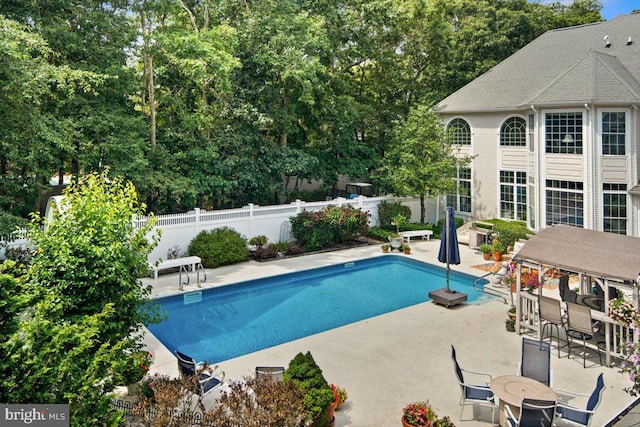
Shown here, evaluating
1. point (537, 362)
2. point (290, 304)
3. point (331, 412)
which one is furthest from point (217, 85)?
point (537, 362)

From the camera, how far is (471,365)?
32.5 ft

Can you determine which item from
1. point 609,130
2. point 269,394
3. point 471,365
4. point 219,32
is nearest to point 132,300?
point 269,394

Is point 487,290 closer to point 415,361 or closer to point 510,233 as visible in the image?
point 510,233

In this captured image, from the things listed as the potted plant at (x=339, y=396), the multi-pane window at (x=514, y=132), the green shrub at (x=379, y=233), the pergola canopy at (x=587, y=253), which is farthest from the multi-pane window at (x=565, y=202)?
the potted plant at (x=339, y=396)

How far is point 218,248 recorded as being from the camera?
59.5ft

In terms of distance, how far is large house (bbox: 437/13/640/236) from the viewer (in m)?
18.1

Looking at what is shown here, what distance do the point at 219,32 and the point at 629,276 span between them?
17102mm

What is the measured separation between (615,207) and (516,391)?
543 inches

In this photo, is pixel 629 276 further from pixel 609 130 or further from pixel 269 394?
pixel 609 130

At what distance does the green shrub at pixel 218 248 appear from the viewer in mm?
17969

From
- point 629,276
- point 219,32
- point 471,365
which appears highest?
point 219,32

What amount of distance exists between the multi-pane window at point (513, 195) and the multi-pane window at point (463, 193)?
1893 mm

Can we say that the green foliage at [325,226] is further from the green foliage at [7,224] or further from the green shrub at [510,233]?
the green foliage at [7,224]

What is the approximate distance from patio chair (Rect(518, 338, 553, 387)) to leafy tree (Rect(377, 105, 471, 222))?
1434 centimetres
